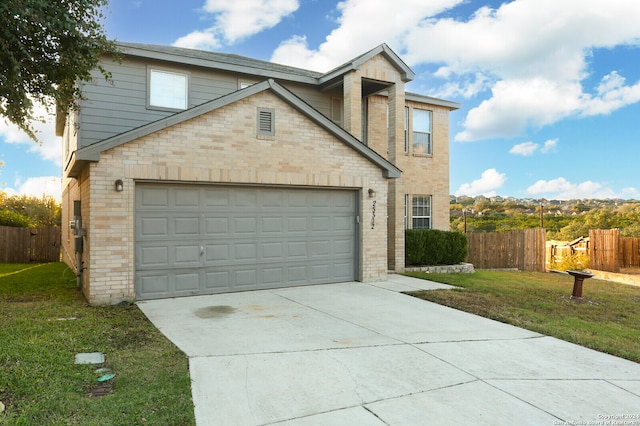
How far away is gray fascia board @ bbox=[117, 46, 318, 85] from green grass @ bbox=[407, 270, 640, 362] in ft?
25.1

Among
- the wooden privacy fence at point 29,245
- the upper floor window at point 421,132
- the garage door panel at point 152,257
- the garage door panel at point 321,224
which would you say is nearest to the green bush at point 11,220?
the wooden privacy fence at point 29,245

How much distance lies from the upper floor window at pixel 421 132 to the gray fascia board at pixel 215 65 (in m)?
4.77

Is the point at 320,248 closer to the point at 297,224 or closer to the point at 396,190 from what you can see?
the point at 297,224

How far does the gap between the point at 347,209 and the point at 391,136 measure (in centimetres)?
458

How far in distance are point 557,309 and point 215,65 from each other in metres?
11.1

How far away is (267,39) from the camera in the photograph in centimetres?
1670

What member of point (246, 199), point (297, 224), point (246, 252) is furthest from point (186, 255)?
point (297, 224)

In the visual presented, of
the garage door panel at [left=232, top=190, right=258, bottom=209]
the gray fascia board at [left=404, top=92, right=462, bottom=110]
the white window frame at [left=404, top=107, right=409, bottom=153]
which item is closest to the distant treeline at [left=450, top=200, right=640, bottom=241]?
the gray fascia board at [left=404, top=92, right=462, bottom=110]

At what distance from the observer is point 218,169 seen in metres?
9.91

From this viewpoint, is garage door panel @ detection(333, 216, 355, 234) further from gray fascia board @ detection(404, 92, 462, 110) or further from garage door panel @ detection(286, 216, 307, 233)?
gray fascia board @ detection(404, 92, 462, 110)

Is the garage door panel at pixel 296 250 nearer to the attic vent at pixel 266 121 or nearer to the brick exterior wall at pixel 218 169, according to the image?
the brick exterior wall at pixel 218 169

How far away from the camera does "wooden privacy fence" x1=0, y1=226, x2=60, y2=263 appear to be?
2009 centimetres

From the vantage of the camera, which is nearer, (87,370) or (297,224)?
(87,370)

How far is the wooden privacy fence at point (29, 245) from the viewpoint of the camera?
791 inches
